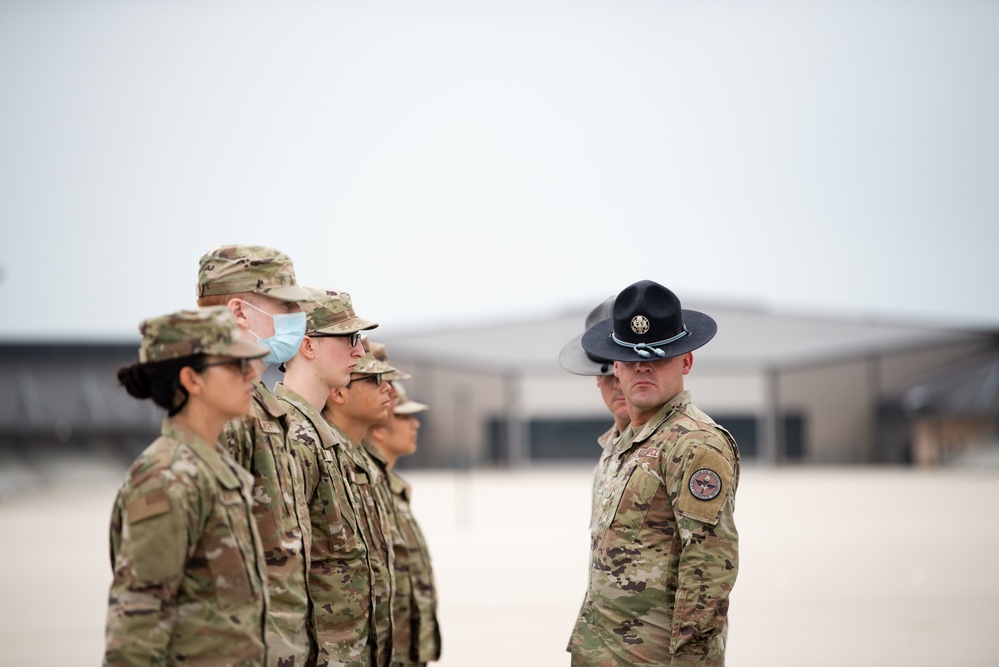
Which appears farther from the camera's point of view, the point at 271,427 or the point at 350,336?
the point at 350,336

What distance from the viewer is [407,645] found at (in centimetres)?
511

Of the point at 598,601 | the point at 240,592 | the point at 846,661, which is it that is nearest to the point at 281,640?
the point at 240,592

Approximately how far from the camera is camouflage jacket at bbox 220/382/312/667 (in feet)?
11.0

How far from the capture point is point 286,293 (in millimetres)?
3701

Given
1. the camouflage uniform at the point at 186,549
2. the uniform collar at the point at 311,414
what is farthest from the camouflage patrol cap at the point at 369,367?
the camouflage uniform at the point at 186,549

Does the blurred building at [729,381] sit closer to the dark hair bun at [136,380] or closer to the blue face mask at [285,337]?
the blue face mask at [285,337]

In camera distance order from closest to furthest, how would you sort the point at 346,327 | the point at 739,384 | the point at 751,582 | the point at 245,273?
the point at 245,273 → the point at 346,327 → the point at 751,582 → the point at 739,384

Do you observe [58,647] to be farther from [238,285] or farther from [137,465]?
[137,465]

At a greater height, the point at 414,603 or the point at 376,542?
the point at 376,542

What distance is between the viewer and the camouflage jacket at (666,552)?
344cm

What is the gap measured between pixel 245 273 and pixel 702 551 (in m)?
1.77

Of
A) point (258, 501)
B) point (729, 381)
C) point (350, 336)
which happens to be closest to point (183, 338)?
point (258, 501)

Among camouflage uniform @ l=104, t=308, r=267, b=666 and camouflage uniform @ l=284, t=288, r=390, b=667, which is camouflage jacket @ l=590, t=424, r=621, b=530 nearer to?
camouflage uniform @ l=284, t=288, r=390, b=667

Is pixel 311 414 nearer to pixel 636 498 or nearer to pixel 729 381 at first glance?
pixel 636 498
